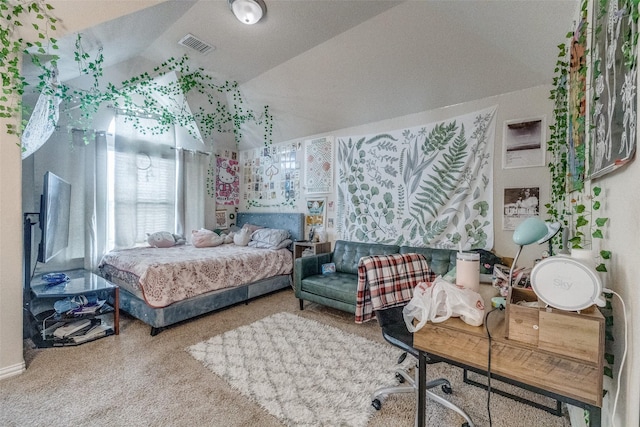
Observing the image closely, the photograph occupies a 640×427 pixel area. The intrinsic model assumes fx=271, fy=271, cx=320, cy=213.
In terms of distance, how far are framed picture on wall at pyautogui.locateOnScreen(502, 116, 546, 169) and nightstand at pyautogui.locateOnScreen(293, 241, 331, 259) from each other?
7.74ft

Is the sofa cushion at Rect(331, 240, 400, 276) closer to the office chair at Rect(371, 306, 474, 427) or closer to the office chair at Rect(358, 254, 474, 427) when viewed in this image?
the office chair at Rect(358, 254, 474, 427)

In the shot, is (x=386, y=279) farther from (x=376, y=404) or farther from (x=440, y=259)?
(x=440, y=259)

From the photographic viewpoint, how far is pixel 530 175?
2586 mm

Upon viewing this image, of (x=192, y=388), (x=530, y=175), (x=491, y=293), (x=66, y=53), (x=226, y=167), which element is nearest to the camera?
(x=491, y=293)

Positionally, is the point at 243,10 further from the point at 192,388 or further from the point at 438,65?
the point at 192,388

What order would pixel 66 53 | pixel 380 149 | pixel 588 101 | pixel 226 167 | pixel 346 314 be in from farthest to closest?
pixel 226 167
pixel 380 149
pixel 346 314
pixel 66 53
pixel 588 101

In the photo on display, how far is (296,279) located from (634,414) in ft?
9.27

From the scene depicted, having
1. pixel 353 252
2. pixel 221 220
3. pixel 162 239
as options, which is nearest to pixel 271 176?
pixel 221 220

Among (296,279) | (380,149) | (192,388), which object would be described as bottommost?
(192,388)

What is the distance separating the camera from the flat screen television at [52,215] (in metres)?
2.30

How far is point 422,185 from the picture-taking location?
319cm

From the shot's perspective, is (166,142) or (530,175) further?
(166,142)

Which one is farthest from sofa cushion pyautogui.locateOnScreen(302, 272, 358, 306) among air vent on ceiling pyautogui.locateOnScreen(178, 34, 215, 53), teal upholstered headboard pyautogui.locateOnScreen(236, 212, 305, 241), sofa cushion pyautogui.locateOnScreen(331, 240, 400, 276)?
air vent on ceiling pyautogui.locateOnScreen(178, 34, 215, 53)

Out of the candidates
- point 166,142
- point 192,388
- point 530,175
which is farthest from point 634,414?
point 166,142
